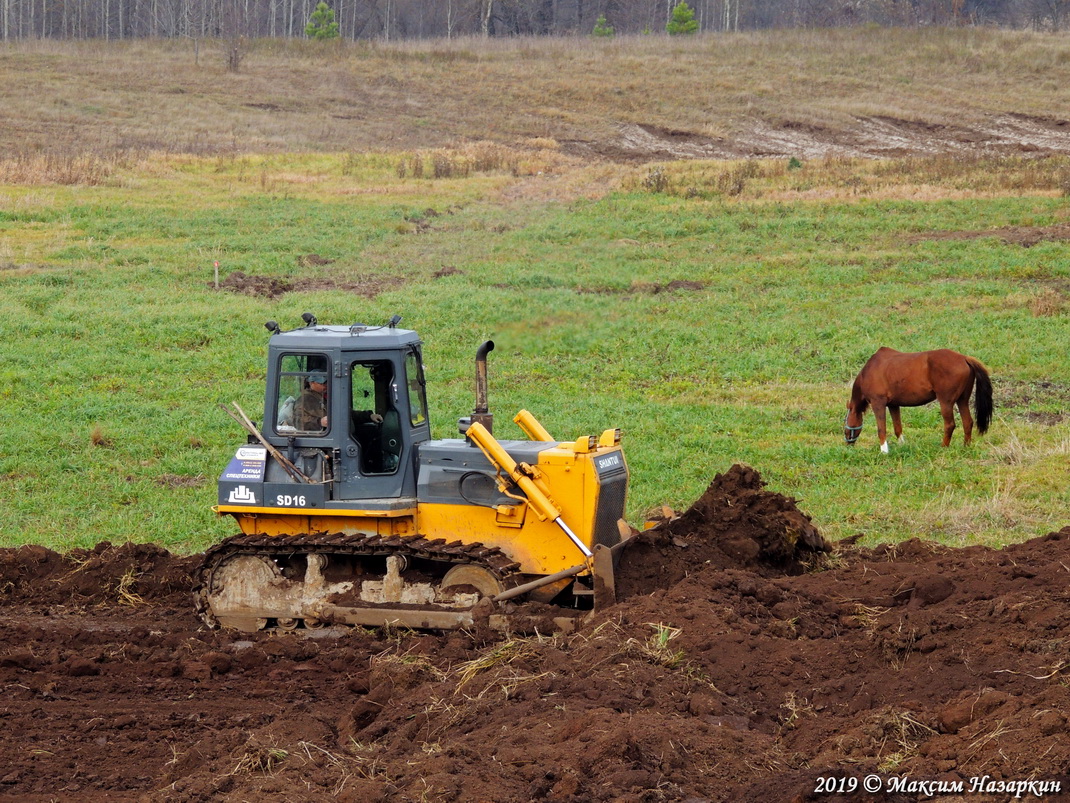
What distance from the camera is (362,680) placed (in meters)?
10.2

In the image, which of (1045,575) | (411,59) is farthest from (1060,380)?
(411,59)

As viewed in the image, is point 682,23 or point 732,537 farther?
point 682,23

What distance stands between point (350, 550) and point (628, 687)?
3.57m

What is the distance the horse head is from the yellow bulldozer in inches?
320

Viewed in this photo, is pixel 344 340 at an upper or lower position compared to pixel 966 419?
upper

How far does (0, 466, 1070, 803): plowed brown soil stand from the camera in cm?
749

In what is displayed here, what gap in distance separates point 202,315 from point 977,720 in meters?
21.5

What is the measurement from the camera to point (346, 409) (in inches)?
457

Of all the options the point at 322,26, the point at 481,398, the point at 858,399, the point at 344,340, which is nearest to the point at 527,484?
the point at 481,398

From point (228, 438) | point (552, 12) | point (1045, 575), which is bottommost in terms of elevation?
point (228, 438)

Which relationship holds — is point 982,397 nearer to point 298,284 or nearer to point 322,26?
point 298,284

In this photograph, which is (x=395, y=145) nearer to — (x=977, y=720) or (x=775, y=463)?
(x=775, y=463)

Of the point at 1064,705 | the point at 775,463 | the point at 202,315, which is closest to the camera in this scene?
the point at 1064,705

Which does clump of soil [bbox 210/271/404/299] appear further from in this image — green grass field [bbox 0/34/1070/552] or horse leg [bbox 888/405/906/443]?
horse leg [bbox 888/405/906/443]
